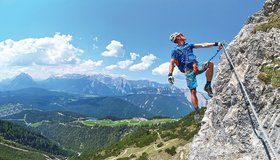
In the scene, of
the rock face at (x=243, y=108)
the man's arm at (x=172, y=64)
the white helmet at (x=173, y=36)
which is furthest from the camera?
the white helmet at (x=173, y=36)

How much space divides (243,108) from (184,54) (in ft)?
16.3

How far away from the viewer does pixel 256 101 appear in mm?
19406

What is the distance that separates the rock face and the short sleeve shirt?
12.0ft

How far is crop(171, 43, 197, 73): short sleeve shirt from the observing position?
2002 cm

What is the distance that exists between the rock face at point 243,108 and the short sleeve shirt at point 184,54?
3660 mm

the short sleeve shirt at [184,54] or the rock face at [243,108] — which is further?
the short sleeve shirt at [184,54]

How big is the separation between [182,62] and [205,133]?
7.11 m

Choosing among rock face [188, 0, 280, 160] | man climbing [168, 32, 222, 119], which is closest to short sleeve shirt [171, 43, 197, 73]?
Result: man climbing [168, 32, 222, 119]

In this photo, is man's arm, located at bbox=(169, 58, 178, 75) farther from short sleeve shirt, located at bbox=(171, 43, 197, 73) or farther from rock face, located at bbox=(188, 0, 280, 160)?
rock face, located at bbox=(188, 0, 280, 160)

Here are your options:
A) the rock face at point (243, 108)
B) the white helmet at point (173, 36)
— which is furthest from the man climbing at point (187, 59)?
the rock face at point (243, 108)

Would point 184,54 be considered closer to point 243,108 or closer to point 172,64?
point 172,64

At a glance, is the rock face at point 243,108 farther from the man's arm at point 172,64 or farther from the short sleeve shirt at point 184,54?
the man's arm at point 172,64

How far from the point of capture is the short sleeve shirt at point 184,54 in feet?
65.7

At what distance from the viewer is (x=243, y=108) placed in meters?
19.8
